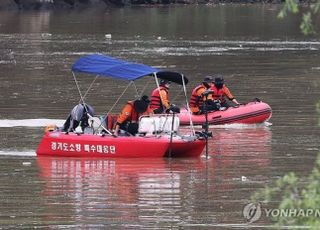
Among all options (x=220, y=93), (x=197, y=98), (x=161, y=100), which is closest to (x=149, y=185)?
(x=161, y=100)

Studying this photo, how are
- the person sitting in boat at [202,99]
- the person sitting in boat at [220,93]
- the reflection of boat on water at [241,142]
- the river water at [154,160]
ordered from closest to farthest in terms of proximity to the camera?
the river water at [154,160] → the reflection of boat on water at [241,142] → the person sitting in boat at [202,99] → the person sitting in boat at [220,93]

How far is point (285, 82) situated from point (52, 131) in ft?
57.1

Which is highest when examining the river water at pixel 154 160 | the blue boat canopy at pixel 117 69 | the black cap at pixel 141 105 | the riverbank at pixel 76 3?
the blue boat canopy at pixel 117 69

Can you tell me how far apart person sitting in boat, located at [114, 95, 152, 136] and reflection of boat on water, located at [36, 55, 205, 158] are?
6.3 inches

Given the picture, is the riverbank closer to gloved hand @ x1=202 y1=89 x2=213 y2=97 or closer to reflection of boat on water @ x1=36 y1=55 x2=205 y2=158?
gloved hand @ x1=202 y1=89 x2=213 y2=97

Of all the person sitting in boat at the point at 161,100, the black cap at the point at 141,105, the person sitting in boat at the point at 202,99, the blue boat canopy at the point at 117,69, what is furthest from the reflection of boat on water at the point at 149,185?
the person sitting in boat at the point at 202,99

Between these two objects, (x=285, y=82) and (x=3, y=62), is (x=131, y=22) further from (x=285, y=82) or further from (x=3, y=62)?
(x=285, y=82)

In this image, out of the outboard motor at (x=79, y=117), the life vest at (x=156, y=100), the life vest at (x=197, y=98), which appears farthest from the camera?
the life vest at (x=197, y=98)

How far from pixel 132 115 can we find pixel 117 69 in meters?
1.06

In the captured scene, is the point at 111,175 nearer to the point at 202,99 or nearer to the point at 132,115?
the point at 132,115

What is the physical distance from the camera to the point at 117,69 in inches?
821

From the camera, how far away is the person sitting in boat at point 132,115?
20.3 metres

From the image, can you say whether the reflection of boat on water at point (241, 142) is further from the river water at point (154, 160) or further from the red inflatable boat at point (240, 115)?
the red inflatable boat at point (240, 115)

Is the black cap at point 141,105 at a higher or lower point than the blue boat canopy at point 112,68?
lower
